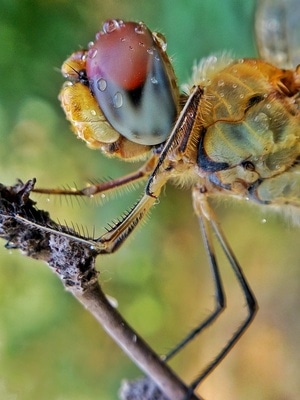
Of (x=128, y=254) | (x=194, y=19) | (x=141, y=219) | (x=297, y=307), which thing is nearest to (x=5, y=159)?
(x=128, y=254)

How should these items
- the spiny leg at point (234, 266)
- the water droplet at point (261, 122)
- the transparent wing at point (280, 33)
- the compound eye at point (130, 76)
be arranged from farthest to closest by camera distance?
1. the transparent wing at point (280, 33)
2. the spiny leg at point (234, 266)
3. the water droplet at point (261, 122)
4. the compound eye at point (130, 76)

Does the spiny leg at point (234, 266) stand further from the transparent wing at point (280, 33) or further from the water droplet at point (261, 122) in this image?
the transparent wing at point (280, 33)

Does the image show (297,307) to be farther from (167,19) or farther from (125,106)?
(125,106)

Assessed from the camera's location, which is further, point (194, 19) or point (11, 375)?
point (194, 19)

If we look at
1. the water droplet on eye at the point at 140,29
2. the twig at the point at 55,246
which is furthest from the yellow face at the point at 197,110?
the twig at the point at 55,246

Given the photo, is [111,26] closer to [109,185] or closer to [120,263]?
[109,185]

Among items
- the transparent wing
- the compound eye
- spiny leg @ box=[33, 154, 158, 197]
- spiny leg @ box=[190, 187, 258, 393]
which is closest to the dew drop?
the compound eye

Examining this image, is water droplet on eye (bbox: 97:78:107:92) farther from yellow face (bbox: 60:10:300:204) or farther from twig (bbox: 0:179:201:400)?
twig (bbox: 0:179:201:400)
